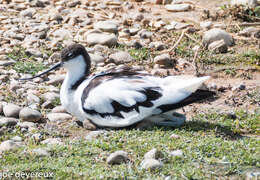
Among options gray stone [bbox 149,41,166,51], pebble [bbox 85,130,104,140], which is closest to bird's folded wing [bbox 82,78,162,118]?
pebble [bbox 85,130,104,140]

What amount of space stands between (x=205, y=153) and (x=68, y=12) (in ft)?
21.8

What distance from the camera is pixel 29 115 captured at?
21.7ft

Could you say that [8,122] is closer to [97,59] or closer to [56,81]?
[56,81]

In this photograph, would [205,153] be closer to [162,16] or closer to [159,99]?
[159,99]

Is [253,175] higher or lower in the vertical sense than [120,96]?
lower

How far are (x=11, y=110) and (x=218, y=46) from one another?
3.79 metres

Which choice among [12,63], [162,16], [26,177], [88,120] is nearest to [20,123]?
[88,120]

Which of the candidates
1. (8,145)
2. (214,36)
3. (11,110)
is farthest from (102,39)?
(8,145)

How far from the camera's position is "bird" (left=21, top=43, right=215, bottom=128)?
240 inches

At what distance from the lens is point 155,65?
845 centimetres

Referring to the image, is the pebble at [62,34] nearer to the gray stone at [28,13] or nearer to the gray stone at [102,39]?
the gray stone at [102,39]

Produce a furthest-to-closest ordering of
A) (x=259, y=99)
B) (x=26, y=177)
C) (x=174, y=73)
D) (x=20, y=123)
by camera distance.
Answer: (x=174, y=73), (x=259, y=99), (x=20, y=123), (x=26, y=177)

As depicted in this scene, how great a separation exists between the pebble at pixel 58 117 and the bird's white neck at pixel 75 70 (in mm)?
387

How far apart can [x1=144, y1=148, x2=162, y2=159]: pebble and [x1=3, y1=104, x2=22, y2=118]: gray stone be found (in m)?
2.19
